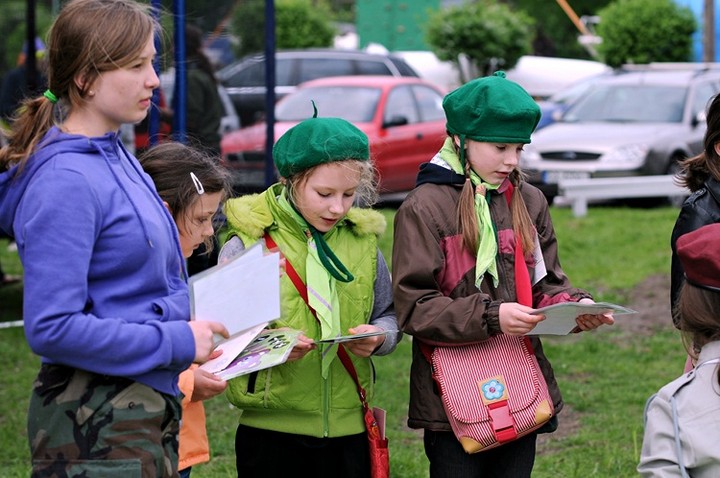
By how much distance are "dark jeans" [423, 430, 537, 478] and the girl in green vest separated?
0.21m

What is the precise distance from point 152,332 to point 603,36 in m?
24.7

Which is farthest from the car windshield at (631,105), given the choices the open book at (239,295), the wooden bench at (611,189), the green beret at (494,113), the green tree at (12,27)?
the open book at (239,295)

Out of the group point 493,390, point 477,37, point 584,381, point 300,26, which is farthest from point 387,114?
point 300,26

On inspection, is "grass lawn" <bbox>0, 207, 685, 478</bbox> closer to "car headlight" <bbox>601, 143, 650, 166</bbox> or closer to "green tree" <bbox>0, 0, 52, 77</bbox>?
"green tree" <bbox>0, 0, 52, 77</bbox>

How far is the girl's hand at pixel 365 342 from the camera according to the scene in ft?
10.9

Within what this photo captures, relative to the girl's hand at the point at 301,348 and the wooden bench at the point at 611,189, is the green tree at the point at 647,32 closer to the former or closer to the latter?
the wooden bench at the point at 611,189

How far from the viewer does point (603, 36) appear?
25953 mm

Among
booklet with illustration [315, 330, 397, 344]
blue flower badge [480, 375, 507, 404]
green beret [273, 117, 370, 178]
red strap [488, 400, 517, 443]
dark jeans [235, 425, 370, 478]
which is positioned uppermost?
green beret [273, 117, 370, 178]

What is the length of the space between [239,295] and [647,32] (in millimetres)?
23904

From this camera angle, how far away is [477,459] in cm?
345

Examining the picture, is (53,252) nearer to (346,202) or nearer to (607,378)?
(346,202)

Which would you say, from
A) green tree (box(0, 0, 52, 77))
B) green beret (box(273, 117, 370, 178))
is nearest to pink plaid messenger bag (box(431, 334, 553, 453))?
green beret (box(273, 117, 370, 178))

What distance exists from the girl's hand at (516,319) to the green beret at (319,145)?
0.61m

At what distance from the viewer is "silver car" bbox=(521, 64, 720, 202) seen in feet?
43.1
